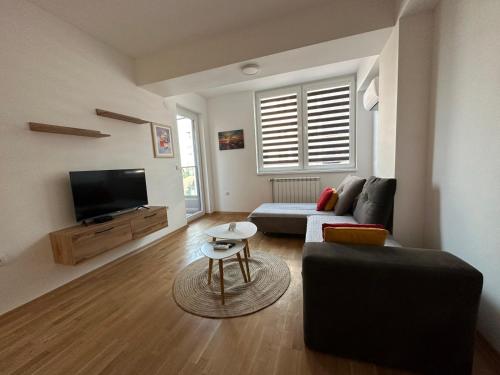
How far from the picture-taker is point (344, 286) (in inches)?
43.9

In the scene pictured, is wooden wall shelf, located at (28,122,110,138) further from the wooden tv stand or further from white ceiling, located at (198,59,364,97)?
white ceiling, located at (198,59,364,97)

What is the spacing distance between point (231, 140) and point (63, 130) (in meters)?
3.10

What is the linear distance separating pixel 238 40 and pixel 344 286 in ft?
8.92

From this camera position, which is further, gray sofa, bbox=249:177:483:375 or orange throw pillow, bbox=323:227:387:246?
orange throw pillow, bbox=323:227:387:246

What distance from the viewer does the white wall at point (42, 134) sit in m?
1.78

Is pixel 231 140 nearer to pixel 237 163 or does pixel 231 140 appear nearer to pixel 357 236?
pixel 237 163

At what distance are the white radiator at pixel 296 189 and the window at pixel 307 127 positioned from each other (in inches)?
10.4

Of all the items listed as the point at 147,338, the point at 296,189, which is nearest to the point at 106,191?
the point at 147,338

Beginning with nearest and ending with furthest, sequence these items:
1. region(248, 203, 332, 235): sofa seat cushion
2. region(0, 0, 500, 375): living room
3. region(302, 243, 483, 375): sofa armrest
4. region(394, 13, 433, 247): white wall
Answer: region(302, 243, 483, 375): sofa armrest
region(0, 0, 500, 375): living room
region(394, 13, 433, 247): white wall
region(248, 203, 332, 235): sofa seat cushion

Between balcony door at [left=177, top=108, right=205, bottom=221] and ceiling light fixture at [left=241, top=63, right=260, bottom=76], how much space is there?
6.57 feet

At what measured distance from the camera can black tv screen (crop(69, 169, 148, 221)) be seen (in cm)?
215

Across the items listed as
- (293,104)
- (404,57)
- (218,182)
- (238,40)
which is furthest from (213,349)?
(293,104)

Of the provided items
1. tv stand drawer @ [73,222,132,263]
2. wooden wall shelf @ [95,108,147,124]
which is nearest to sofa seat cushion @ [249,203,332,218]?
tv stand drawer @ [73,222,132,263]

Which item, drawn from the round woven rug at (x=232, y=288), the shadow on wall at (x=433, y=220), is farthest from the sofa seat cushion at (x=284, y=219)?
the shadow on wall at (x=433, y=220)
